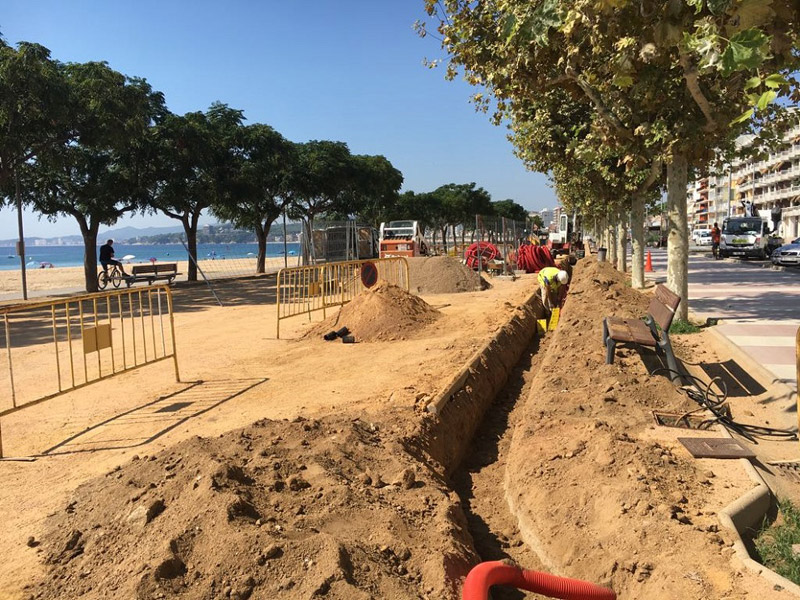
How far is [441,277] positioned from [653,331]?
42.6 feet

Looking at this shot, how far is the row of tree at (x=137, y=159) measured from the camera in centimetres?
1547

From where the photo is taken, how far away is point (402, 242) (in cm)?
2748

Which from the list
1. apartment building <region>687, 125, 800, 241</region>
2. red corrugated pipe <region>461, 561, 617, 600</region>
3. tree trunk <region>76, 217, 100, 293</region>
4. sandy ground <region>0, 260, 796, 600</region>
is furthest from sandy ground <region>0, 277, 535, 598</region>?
apartment building <region>687, 125, 800, 241</region>

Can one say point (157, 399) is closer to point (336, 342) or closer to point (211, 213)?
point (336, 342)

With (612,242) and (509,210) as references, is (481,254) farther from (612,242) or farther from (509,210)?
(509,210)

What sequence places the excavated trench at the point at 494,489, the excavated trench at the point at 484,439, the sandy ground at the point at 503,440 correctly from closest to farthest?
the sandy ground at the point at 503,440 < the excavated trench at the point at 494,489 < the excavated trench at the point at 484,439

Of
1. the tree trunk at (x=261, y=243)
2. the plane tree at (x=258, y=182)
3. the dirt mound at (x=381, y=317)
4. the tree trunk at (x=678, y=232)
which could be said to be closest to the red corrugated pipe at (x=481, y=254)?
the plane tree at (x=258, y=182)

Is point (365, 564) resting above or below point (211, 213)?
below

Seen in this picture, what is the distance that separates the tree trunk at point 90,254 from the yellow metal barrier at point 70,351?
828cm

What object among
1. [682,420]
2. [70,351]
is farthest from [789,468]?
[70,351]

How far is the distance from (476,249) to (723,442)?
21.0m

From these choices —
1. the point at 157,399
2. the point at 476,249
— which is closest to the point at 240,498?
the point at 157,399

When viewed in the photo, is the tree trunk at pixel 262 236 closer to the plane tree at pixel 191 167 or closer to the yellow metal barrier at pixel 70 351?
the plane tree at pixel 191 167

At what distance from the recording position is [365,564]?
2.97 m
